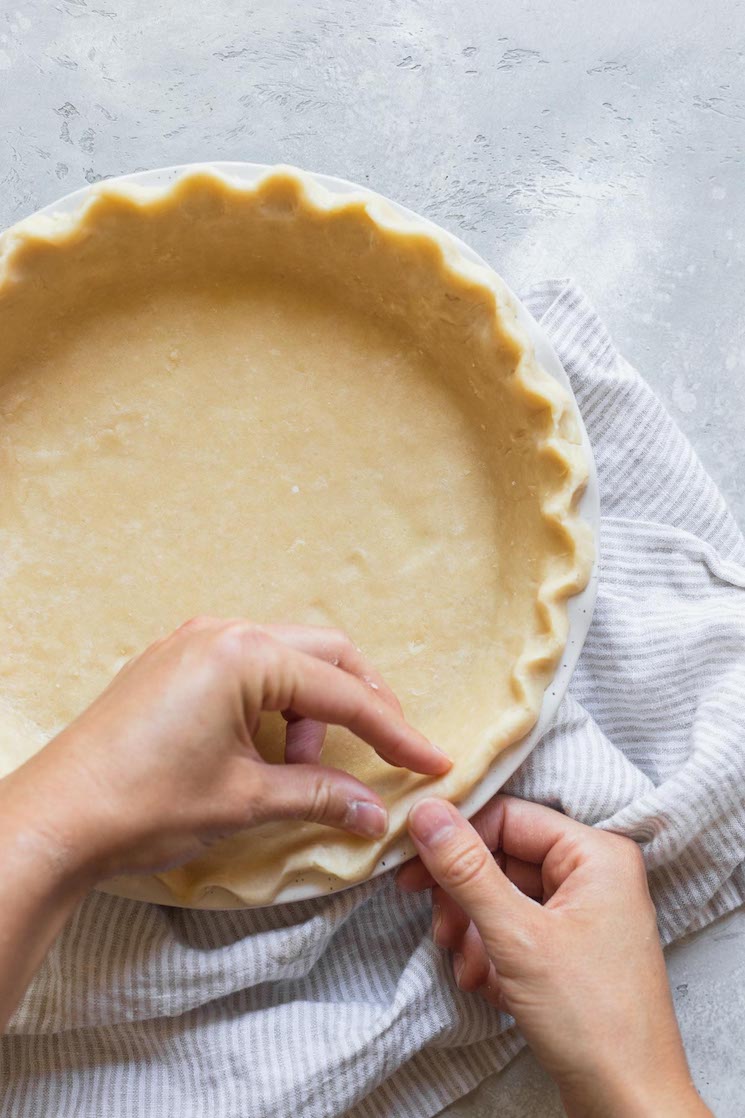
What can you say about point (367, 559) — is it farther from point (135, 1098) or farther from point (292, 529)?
point (135, 1098)

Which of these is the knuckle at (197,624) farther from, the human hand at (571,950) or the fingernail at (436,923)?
the fingernail at (436,923)

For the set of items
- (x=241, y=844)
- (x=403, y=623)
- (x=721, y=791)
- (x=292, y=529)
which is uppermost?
(x=292, y=529)

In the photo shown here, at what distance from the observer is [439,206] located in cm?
136

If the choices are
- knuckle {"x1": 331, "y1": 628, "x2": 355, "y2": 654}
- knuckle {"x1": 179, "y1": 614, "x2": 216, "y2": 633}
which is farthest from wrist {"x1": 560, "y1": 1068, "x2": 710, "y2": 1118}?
knuckle {"x1": 179, "y1": 614, "x2": 216, "y2": 633}

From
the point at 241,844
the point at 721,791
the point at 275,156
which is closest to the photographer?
the point at 241,844

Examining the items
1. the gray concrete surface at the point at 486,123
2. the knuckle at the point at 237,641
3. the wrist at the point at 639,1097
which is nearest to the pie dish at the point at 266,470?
the knuckle at the point at 237,641

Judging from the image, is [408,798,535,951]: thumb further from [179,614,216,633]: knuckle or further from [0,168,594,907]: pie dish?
[179,614,216,633]: knuckle

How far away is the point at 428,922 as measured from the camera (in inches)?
49.4

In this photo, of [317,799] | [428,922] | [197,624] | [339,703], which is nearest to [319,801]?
[317,799]

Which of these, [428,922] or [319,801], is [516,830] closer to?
[428,922]

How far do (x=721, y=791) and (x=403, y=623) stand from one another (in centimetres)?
44

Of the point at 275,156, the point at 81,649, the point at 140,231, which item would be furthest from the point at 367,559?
the point at 275,156

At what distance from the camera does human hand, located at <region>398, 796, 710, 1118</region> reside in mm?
1093

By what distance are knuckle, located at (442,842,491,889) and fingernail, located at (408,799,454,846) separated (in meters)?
0.02
